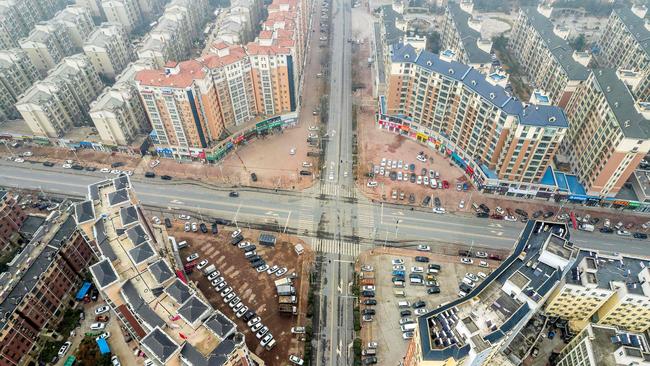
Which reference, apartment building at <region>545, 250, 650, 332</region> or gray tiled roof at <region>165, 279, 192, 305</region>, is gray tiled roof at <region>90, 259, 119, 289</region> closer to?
gray tiled roof at <region>165, 279, 192, 305</region>

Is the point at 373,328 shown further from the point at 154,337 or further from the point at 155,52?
the point at 155,52

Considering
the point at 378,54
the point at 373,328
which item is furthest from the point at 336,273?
the point at 378,54

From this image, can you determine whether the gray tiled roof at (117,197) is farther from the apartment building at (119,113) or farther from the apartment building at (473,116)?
the apartment building at (473,116)

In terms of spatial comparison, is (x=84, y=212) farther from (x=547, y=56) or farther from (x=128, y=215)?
(x=547, y=56)

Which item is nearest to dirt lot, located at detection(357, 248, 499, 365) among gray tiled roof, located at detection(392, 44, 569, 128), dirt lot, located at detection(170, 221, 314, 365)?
dirt lot, located at detection(170, 221, 314, 365)

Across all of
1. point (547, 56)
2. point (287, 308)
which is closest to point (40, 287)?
point (287, 308)

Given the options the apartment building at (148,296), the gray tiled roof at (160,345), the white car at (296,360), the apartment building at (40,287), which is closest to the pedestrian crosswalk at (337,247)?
the white car at (296,360)

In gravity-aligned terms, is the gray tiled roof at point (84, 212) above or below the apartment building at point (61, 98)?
above
